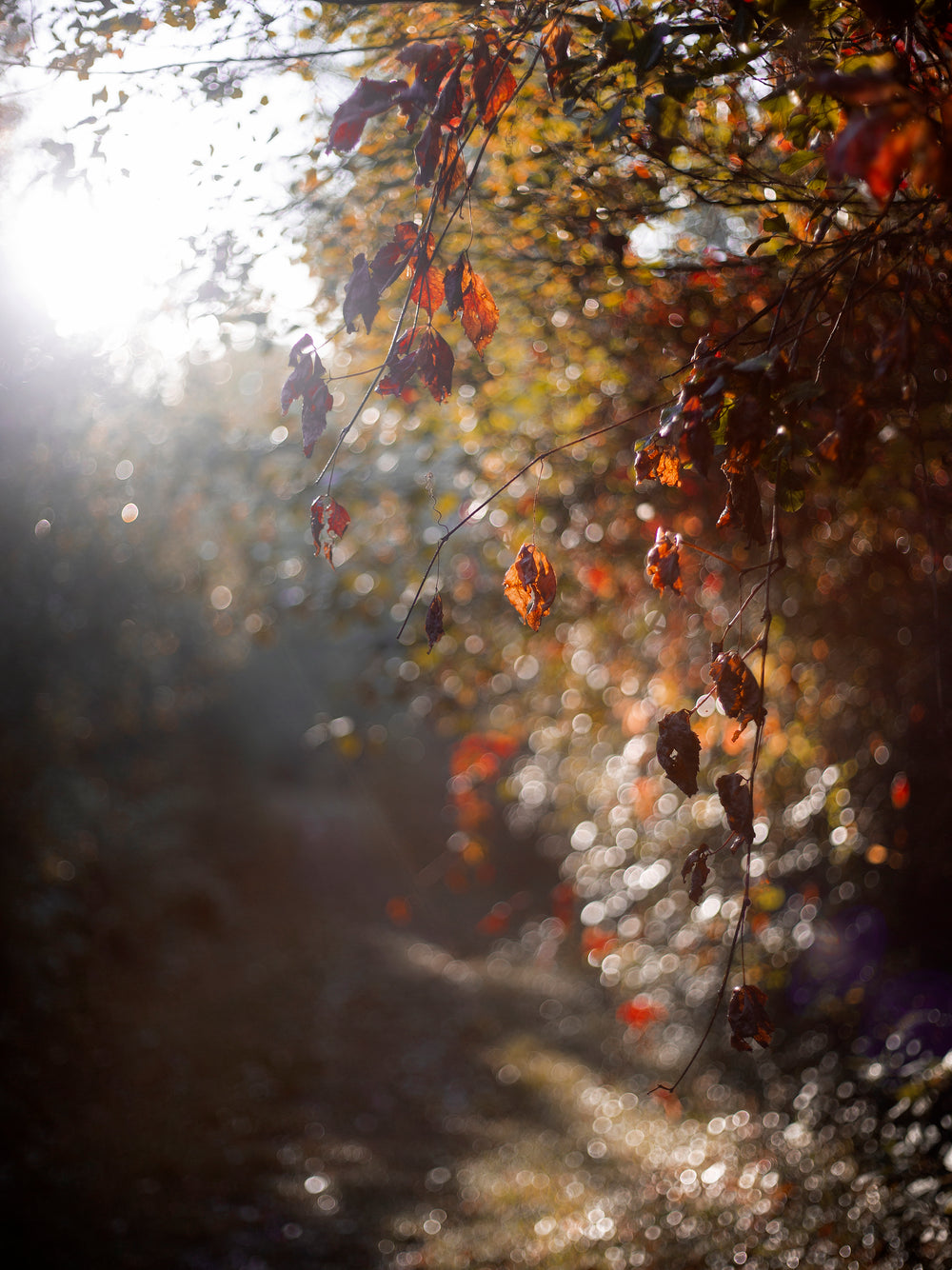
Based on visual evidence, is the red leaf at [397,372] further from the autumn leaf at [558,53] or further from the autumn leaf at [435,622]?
the autumn leaf at [558,53]

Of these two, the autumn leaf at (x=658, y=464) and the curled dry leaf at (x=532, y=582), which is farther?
the curled dry leaf at (x=532, y=582)

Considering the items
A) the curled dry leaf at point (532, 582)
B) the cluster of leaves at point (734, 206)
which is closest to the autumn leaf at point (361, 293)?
the cluster of leaves at point (734, 206)

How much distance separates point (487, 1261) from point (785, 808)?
2520mm

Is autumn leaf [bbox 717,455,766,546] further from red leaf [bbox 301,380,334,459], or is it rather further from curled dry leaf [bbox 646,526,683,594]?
red leaf [bbox 301,380,334,459]

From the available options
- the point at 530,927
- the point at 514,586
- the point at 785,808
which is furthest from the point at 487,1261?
the point at 530,927

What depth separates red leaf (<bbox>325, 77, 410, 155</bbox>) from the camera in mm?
1435

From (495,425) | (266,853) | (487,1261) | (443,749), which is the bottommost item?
(443,749)

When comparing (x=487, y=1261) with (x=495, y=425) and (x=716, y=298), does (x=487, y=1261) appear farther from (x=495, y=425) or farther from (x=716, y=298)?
(x=716, y=298)

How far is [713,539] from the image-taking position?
11.8 feet

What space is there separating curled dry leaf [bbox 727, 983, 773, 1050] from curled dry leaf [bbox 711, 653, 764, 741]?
0.47 meters

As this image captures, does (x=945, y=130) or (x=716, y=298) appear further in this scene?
(x=716, y=298)

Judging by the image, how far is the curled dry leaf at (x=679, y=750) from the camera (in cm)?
141

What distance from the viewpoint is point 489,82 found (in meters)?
1.60

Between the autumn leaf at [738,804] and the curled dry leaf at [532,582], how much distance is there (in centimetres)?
44
